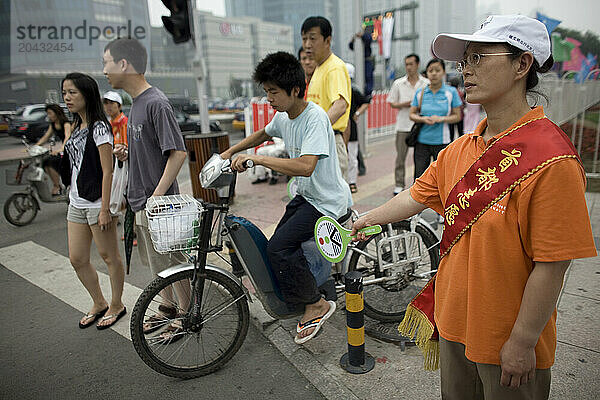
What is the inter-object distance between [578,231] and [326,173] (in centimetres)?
171

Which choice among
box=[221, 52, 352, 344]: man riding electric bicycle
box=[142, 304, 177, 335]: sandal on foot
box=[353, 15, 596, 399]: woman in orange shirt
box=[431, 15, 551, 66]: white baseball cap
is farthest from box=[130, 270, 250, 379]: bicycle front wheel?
box=[431, 15, 551, 66]: white baseball cap

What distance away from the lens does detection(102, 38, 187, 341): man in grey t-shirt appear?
2.75 m

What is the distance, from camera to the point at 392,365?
104 inches

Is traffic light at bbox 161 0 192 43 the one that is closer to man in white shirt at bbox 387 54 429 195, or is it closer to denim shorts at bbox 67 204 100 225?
man in white shirt at bbox 387 54 429 195

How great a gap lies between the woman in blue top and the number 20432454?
3722 millimetres

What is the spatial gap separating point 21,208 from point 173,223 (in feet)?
14.3

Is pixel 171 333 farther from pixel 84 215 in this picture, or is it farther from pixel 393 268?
pixel 393 268

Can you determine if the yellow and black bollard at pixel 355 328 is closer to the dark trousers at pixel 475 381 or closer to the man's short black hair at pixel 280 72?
the dark trousers at pixel 475 381

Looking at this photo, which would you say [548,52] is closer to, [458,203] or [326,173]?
[458,203]

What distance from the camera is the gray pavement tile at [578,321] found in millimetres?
2711

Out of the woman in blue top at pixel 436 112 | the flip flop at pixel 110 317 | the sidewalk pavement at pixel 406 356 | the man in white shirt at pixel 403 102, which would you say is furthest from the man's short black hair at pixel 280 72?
the man in white shirt at pixel 403 102

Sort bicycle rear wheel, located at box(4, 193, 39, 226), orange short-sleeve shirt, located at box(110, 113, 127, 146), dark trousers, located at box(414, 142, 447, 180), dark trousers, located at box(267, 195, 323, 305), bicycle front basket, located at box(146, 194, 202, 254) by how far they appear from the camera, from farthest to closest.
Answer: bicycle rear wheel, located at box(4, 193, 39, 226)
dark trousers, located at box(414, 142, 447, 180)
orange short-sleeve shirt, located at box(110, 113, 127, 146)
dark trousers, located at box(267, 195, 323, 305)
bicycle front basket, located at box(146, 194, 202, 254)

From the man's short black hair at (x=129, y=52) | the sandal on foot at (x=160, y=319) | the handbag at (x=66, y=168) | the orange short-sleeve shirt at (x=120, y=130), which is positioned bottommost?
the sandal on foot at (x=160, y=319)

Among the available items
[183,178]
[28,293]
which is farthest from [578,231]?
[183,178]
